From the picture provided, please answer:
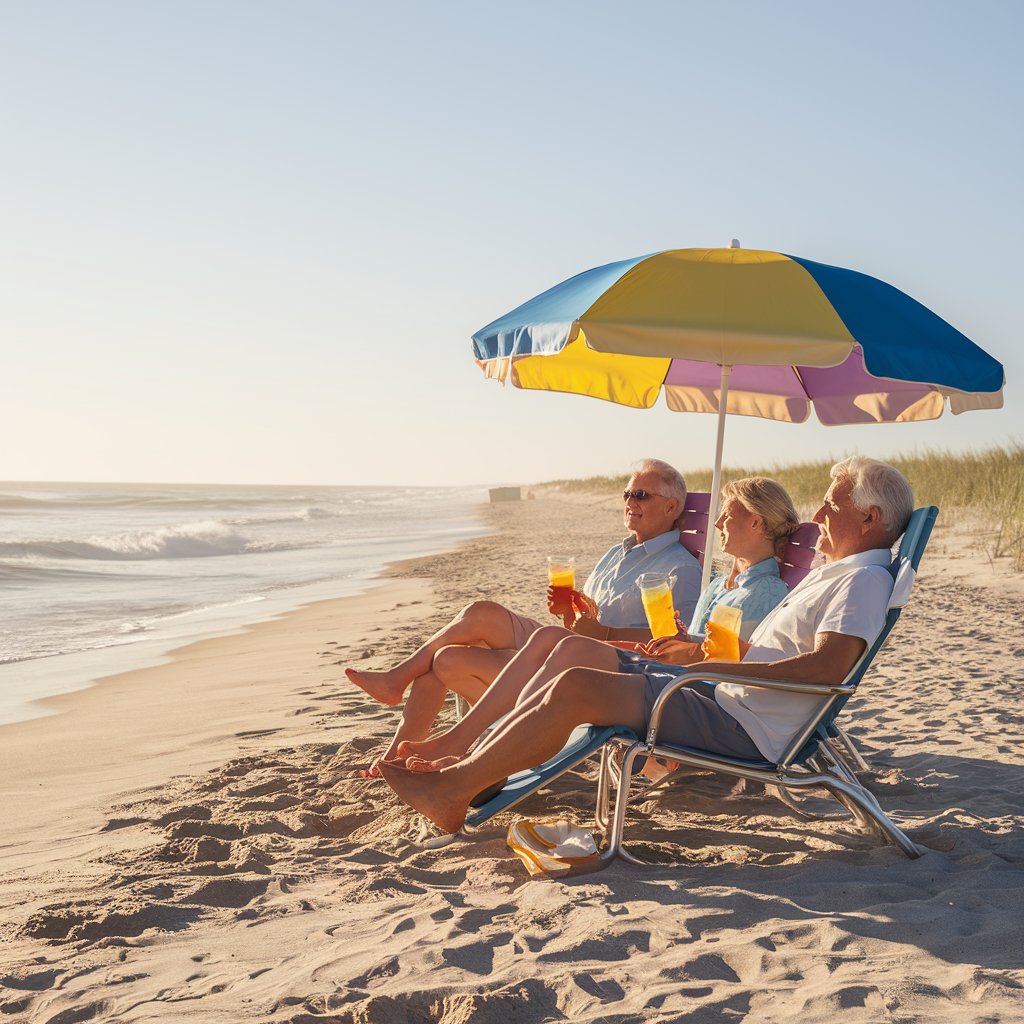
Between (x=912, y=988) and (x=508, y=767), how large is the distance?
3.87 feet

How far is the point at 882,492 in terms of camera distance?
3227 millimetres

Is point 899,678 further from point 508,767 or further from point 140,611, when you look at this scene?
point 140,611

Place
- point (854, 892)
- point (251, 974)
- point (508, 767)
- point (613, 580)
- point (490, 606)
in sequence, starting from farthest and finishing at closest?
point (613, 580), point (490, 606), point (508, 767), point (854, 892), point (251, 974)

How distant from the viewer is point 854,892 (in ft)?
9.11

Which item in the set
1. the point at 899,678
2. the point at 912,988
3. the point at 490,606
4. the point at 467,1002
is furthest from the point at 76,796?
the point at 899,678

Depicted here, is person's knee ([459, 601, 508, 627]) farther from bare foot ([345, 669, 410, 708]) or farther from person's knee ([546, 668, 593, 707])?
person's knee ([546, 668, 593, 707])

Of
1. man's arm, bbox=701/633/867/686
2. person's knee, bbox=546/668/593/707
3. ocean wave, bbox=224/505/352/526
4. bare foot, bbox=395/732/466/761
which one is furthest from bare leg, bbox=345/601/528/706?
ocean wave, bbox=224/505/352/526

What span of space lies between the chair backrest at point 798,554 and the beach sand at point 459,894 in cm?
80

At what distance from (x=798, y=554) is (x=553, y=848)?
5.31 ft

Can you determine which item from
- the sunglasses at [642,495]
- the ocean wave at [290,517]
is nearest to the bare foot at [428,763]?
the sunglasses at [642,495]

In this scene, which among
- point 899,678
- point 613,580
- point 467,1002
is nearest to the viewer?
point 467,1002

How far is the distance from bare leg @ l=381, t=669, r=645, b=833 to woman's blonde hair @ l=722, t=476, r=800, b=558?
1.04 meters

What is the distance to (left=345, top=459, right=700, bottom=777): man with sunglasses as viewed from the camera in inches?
150

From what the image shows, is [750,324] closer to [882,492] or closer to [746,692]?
[882,492]
